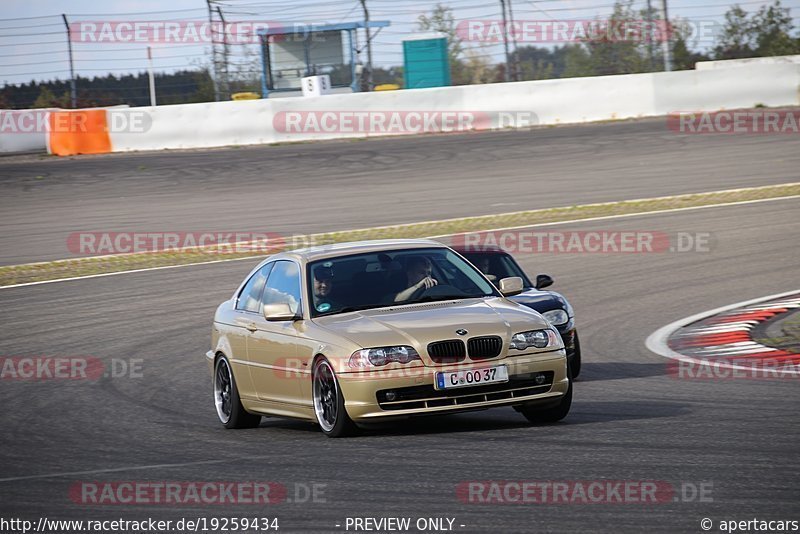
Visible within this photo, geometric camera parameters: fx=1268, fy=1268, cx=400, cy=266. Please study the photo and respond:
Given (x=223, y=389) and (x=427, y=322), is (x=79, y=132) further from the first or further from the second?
(x=427, y=322)

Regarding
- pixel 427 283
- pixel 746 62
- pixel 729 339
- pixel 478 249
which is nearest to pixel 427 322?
pixel 427 283

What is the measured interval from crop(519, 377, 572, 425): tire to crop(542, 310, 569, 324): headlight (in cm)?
240

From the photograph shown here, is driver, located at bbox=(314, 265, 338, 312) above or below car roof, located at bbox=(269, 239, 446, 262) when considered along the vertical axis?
below

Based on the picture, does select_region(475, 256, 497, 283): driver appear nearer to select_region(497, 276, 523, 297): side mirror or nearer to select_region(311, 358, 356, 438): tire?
select_region(497, 276, 523, 297): side mirror

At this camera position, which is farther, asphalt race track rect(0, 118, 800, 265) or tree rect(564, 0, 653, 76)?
tree rect(564, 0, 653, 76)

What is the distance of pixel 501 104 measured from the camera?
3369 centimetres

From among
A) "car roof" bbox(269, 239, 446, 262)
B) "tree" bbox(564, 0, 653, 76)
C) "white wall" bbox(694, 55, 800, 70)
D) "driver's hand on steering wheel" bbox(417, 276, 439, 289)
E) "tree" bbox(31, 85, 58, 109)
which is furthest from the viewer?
"tree" bbox(564, 0, 653, 76)

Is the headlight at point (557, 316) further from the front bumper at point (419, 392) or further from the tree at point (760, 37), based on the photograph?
the tree at point (760, 37)

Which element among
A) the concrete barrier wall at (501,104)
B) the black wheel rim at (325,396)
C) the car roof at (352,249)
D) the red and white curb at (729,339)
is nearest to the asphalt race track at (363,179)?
the concrete barrier wall at (501,104)

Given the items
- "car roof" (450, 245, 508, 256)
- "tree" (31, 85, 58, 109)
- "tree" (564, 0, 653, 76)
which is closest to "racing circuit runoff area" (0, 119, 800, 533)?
"car roof" (450, 245, 508, 256)

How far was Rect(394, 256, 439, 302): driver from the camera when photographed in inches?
346

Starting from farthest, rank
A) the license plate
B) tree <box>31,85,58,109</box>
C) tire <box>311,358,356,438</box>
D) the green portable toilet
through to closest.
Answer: the green portable toilet < tree <box>31,85,58,109</box> < tire <box>311,358,356,438</box> < the license plate

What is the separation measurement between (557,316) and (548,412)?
2554mm

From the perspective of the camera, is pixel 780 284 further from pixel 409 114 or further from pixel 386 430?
pixel 409 114
